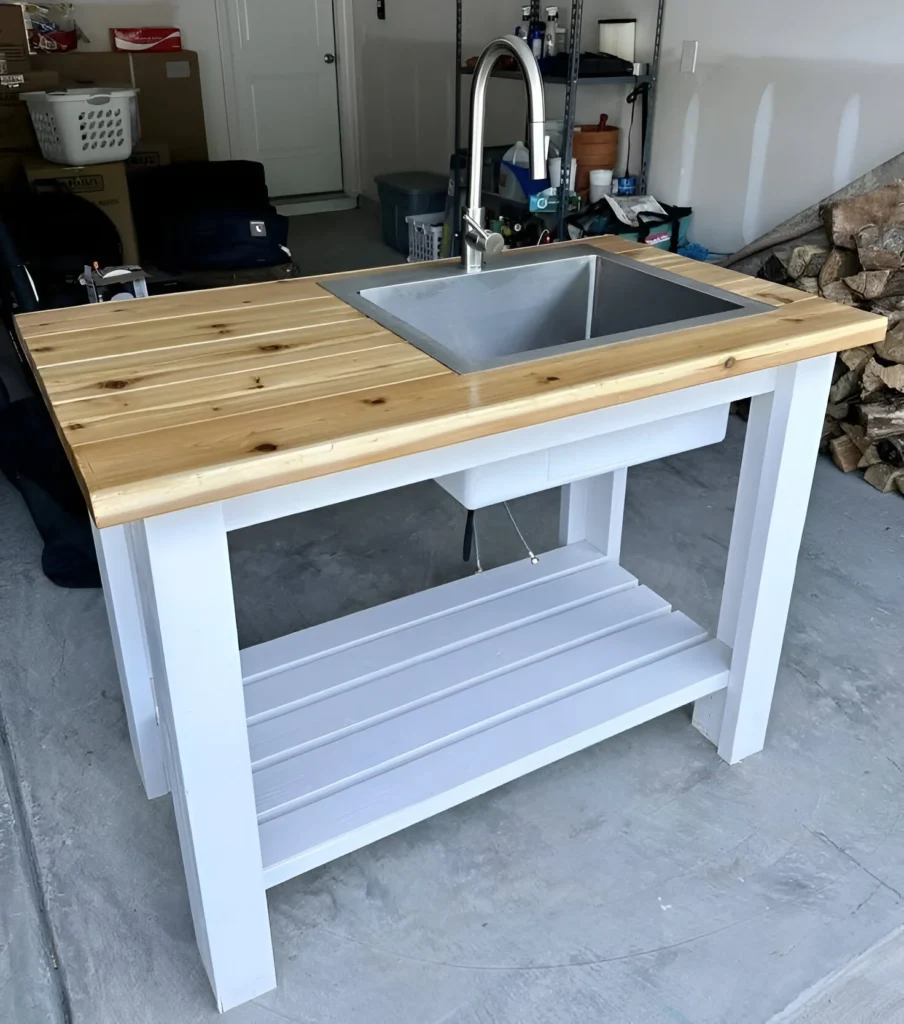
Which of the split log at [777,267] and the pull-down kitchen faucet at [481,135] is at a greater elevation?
the pull-down kitchen faucet at [481,135]

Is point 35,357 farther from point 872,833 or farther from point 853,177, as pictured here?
point 853,177

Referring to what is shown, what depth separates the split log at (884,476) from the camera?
9.36ft

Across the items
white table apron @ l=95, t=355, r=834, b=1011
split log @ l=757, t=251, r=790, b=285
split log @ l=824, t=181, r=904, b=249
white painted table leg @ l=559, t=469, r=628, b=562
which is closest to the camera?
white table apron @ l=95, t=355, r=834, b=1011

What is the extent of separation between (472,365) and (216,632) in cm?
47

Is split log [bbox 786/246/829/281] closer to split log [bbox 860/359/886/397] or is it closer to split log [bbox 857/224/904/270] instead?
split log [bbox 857/224/904/270]

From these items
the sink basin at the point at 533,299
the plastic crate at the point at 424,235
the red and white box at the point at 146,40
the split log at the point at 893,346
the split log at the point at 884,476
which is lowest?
the split log at the point at 884,476

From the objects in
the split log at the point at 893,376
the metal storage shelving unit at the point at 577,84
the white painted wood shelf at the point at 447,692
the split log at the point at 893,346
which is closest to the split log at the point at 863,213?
the split log at the point at 893,346

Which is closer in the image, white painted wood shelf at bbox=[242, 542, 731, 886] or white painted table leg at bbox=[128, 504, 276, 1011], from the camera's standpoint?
white painted table leg at bbox=[128, 504, 276, 1011]

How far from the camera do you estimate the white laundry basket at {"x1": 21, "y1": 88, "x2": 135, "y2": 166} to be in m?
4.20

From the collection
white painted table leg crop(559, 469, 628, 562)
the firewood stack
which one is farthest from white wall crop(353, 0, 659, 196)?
white painted table leg crop(559, 469, 628, 562)

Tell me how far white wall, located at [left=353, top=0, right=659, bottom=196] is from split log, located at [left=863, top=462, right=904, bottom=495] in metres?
1.86

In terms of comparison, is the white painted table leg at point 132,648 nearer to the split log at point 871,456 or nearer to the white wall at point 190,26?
the split log at point 871,456

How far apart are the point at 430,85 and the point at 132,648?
487 centimetres

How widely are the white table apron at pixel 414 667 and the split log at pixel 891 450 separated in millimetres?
1296
